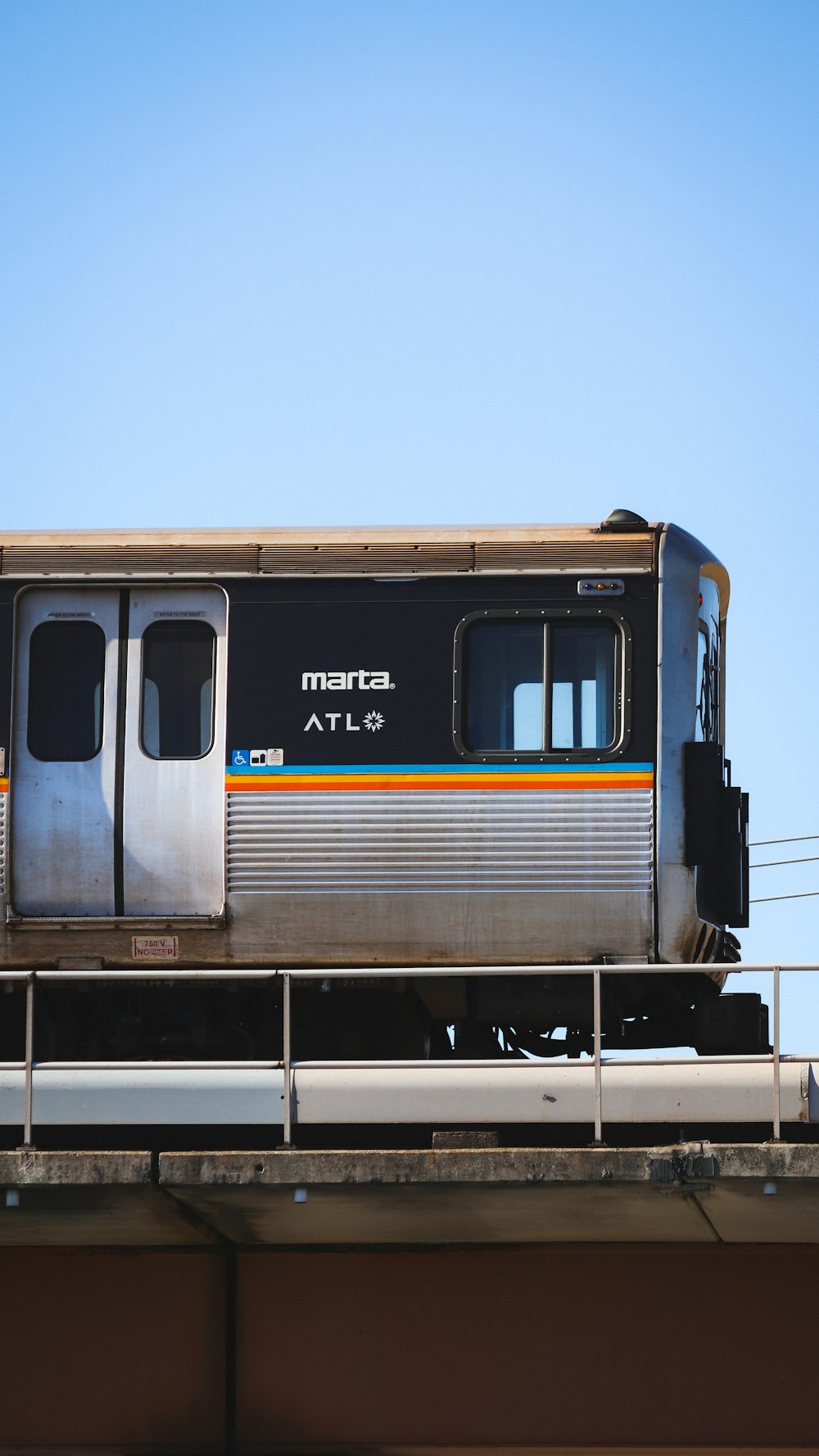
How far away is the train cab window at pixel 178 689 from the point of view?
1145 centimetres

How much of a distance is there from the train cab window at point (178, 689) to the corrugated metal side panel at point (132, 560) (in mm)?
402

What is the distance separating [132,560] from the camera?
1166 cm

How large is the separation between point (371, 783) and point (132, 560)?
7.60 ft

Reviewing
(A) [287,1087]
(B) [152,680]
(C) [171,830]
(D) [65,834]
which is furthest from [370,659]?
(A) [287,1087]

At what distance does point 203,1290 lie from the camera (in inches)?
426

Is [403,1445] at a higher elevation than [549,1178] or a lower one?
lower

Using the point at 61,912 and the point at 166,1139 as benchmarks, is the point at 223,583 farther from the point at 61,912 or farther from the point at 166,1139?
the point at 166,1139

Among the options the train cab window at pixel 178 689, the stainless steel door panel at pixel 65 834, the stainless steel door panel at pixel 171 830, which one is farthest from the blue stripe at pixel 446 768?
the stainless steel door panel at pixel 65 834

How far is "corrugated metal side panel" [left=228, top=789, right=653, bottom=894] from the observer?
36.6ft

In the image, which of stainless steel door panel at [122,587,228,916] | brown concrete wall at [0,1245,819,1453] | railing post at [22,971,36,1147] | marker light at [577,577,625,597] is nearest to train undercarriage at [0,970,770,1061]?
stainless steel door panel at [122,587,228,916]

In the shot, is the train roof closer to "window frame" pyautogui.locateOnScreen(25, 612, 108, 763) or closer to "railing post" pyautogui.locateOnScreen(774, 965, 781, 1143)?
"window frame" pyautogui.locateOnScreen(25, 612, 108, 763)

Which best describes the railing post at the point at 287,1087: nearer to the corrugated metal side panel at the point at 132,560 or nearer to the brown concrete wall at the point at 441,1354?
the brown concrete wall at the point at 441,1354

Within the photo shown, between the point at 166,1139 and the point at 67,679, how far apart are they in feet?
10.5

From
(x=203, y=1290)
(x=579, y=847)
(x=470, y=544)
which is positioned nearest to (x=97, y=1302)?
(x=203, y=1290)
